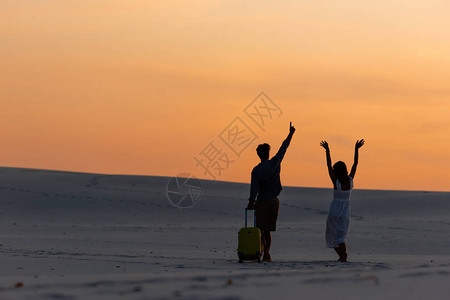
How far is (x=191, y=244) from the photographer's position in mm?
14750

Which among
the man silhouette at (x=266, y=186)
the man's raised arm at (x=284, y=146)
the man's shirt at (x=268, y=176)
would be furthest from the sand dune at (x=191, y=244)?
the man's raised arm at (x=284, y=146)

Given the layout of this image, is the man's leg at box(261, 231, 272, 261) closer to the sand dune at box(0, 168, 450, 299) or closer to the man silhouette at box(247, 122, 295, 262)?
the man silhouette at box(247, 122, 295, 262)

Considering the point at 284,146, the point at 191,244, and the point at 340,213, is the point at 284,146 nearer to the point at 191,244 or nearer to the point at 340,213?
the point at 340,213

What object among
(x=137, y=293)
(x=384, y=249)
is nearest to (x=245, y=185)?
(x=384, y=249)

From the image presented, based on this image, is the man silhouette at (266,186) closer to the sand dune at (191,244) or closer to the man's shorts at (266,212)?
the man's shorts at (266,212)

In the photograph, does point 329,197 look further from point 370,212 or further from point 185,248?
point 185,248

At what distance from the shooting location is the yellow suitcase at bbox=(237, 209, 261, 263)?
10.2 m

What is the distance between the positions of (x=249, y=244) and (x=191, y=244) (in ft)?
15.2

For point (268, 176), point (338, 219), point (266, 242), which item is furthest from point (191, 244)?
point (338, 219)

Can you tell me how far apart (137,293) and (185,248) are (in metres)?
7.68

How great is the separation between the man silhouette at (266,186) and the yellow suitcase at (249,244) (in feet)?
1.41

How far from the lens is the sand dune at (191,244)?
21.3 ft

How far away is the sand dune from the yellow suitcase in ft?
1.03

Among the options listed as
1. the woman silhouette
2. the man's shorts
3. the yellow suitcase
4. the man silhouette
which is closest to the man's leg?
the man silhouette
